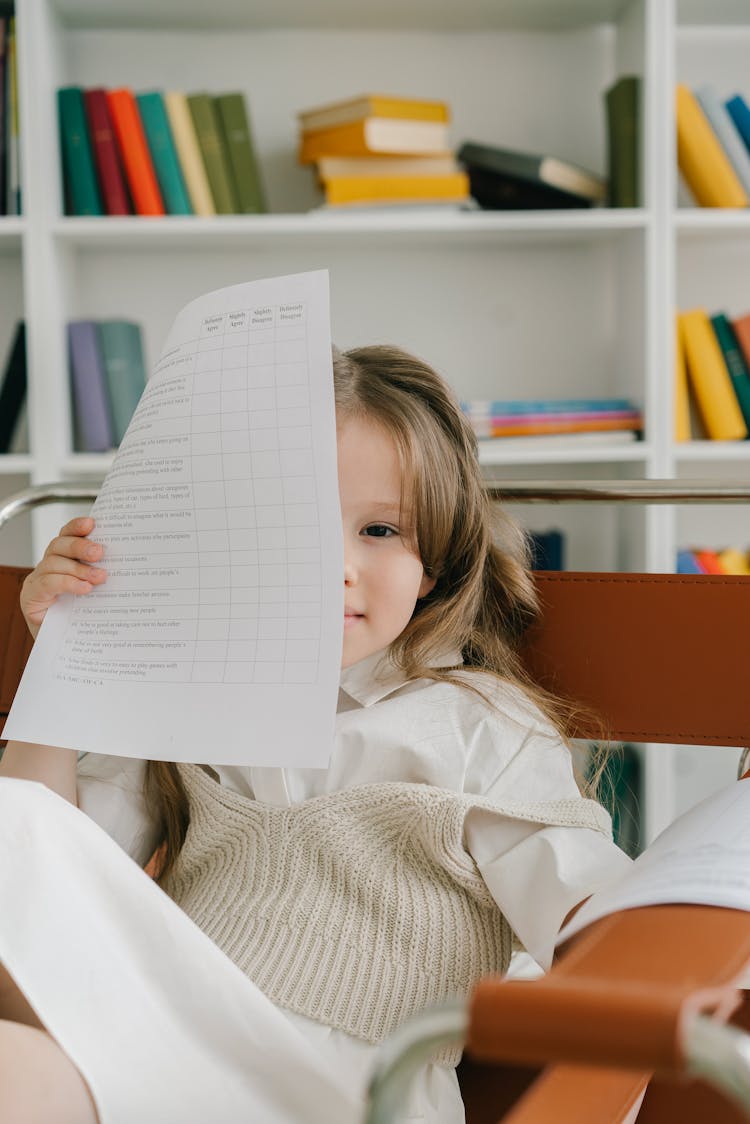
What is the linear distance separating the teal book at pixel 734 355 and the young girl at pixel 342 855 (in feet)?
3.88

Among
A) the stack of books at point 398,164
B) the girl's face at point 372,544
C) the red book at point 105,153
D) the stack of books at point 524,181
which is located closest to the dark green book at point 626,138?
the stack of books at point 524,181

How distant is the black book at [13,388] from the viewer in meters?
2.01

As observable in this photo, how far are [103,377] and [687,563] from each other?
1.14 meters

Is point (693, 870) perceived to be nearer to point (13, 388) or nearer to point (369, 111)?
point (369, 111)

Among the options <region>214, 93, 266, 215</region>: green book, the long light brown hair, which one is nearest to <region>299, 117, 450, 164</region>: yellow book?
<region>214, 93, 266, 215</region>: green book

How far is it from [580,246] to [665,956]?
1.92 meters

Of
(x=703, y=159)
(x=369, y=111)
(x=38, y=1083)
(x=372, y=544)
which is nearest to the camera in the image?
(x=38, y=1083)

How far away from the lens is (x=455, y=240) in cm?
213

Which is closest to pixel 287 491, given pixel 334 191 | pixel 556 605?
pixel 556 605

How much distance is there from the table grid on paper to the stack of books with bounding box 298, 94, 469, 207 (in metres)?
1.27

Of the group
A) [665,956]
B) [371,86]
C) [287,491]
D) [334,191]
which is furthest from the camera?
[371,86]

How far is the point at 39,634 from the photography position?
833mm

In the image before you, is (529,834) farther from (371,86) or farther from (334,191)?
(371,86)

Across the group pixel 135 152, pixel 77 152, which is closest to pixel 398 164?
pixel 135 152
